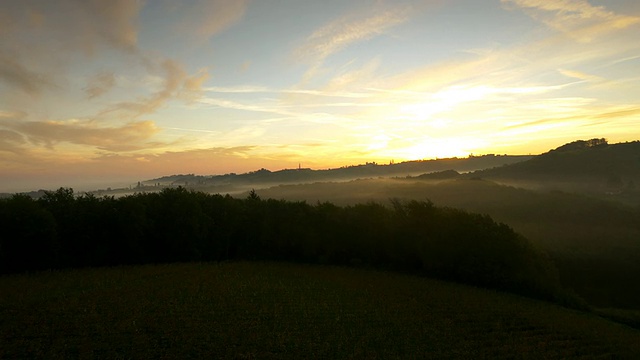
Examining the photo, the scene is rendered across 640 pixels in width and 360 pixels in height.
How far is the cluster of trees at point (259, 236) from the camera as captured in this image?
2030 inches

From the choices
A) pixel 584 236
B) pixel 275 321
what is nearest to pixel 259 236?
pixel 275 321

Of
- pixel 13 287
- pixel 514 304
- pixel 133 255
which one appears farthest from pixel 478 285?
pixel 13 287

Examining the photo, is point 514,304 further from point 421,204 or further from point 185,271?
point 185,271

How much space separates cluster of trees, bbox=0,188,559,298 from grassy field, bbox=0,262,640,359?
6.98 metres

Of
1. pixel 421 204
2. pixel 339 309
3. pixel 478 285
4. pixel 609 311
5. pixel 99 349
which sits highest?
pixel 421 204

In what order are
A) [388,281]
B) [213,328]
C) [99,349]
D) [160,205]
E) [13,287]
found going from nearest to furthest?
1. [99,349]
2. [213,328]
3. [13,287]
4. [388,281]
5. [160,205]

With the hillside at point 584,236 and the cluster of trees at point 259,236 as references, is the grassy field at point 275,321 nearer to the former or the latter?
the cluster of trees at point 259,236

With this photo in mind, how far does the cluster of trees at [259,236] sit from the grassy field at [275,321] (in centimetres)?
698

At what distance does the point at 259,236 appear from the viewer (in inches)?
2692

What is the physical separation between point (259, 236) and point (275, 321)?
38.8 meters

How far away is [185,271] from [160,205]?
731 inches

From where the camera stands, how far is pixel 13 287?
132 feet

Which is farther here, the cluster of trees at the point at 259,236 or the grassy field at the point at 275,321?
the cluster of trees at the point at 259,236

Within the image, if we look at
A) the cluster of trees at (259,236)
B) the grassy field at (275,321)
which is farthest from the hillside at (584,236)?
the grassy field at (275,321)
